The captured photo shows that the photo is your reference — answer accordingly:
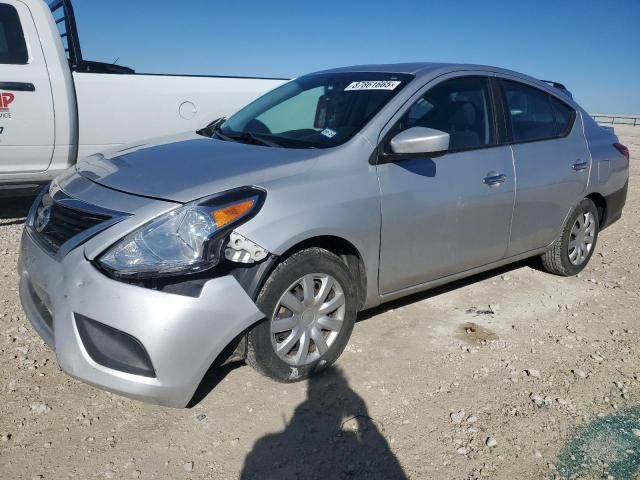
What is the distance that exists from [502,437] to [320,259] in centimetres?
119

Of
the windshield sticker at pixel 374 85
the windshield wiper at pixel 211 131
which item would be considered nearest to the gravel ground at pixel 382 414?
the windshield sticker at pixel 374 85

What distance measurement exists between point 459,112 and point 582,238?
6.11ft

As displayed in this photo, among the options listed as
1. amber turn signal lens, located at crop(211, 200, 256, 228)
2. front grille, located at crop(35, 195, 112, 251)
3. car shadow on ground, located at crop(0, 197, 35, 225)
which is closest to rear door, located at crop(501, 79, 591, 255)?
amber turn signal lens, located at crop(211, 200, 256, 228)

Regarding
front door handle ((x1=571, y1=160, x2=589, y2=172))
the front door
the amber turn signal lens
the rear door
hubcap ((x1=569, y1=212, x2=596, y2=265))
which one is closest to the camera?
the amber turn signal lens

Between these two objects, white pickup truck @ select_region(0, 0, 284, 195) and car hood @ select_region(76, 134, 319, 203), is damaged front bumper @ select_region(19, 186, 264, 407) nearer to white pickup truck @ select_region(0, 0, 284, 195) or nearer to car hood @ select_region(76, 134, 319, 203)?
car hood @ select_region(76, 134, 319, 203)

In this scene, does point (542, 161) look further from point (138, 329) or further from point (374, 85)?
point (138, 329)

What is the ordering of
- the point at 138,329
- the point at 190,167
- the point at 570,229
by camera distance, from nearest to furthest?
the point at 138,329 < the point at 190,167 < the point at 570,229

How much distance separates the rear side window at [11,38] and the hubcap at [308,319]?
144 inches

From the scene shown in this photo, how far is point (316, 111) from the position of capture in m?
3.63

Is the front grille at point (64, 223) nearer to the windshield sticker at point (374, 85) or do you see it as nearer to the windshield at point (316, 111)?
the windshield at point (316, 111)

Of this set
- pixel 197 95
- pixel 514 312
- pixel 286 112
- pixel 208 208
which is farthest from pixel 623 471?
pixel 197 95

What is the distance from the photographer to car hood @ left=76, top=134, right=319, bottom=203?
2.57 m

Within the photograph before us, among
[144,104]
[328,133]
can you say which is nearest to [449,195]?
[328,133]

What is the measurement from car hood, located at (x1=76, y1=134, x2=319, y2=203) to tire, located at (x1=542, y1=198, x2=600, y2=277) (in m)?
2.52
